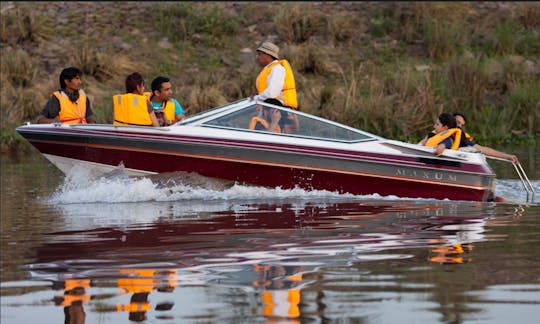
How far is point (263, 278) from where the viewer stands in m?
8.12

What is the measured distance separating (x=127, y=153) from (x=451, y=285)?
6.71 meters

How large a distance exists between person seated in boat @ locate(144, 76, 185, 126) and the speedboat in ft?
2.86

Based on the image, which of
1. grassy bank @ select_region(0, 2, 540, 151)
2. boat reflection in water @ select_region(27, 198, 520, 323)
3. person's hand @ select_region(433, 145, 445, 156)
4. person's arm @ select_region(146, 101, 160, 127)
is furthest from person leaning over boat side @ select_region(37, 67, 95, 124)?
grassy bank @ select_region(0, 2, 540, 151)

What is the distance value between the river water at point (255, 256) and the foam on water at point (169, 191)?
1 centimetres

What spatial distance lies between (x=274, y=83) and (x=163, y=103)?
1.45m

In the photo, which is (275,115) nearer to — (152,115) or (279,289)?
(152,115)

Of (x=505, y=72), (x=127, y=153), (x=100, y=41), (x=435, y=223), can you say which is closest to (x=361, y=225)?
(x=435, y=223)

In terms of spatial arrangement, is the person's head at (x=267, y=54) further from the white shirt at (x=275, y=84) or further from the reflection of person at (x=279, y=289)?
the reflection of person at (x=279, y=289)

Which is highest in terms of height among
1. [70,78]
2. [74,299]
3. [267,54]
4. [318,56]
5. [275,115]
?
[318,56]

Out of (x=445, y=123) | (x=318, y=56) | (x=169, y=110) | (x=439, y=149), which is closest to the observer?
(x=439, y=149)

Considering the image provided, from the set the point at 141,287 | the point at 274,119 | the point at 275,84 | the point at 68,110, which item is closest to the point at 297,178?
the point at 274,119

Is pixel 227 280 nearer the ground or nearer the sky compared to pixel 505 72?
nearer the ground

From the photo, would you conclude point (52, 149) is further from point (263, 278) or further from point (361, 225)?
point (263, 278)

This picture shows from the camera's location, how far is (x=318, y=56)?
25.0m
